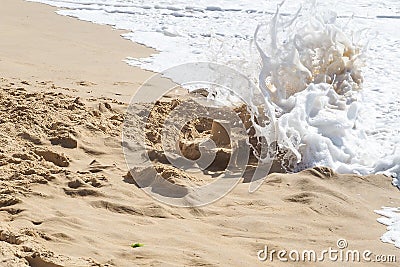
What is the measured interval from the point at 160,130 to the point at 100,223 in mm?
1612

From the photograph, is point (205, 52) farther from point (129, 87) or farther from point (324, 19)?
point (324, 19)

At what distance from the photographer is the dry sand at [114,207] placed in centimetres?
289

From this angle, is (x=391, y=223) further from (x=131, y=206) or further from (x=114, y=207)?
(x=114, y=207)

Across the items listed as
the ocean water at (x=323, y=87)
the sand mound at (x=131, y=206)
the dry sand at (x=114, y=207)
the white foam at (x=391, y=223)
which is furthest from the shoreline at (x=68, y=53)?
the white foam at (x=391, y=223)
